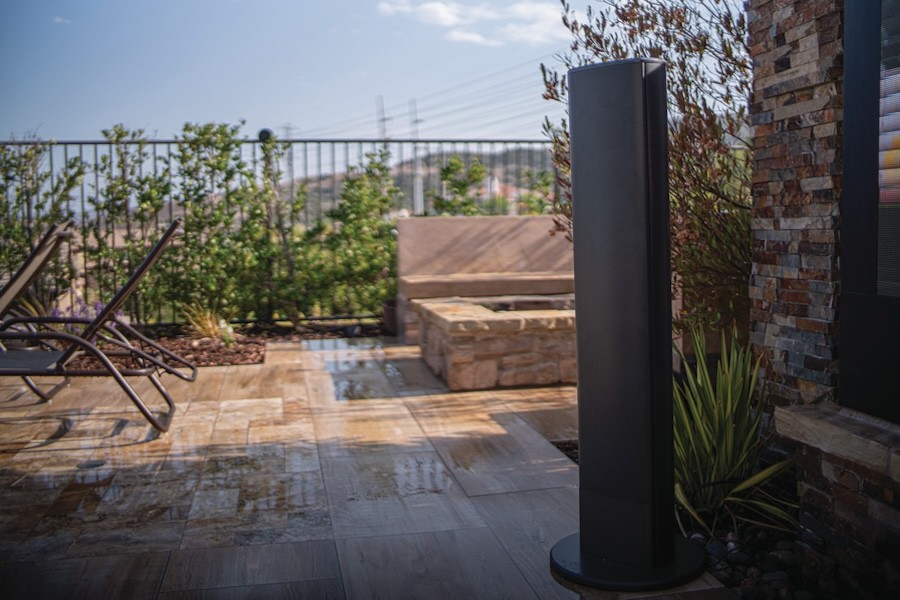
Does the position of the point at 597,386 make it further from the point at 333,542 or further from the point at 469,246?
the point at 469,246

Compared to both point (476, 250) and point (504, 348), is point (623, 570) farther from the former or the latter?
point (476, 250)

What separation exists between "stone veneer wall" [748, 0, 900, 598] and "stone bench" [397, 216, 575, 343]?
141 inches

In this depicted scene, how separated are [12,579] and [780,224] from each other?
2.56 meters

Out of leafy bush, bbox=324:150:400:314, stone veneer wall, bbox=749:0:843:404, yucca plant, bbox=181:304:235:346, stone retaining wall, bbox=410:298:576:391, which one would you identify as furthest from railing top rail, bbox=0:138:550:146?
stone veneer wall, bbox=749:0:843:404

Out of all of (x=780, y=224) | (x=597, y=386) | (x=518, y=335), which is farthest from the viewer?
(x=518, y=335)

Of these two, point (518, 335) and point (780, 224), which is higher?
point (780, 224)

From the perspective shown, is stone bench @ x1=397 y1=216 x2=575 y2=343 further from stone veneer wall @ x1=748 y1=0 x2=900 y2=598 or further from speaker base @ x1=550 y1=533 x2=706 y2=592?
speaker base @ x1=550 y1=533 x2=706 y2=592

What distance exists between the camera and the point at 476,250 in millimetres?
6668

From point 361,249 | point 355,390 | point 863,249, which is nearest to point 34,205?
point 361,249

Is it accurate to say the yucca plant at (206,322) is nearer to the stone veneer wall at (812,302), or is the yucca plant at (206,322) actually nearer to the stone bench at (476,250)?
the stone bench at (476,250)

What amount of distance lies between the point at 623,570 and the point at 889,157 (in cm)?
124

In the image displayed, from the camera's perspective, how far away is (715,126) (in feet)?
11.1

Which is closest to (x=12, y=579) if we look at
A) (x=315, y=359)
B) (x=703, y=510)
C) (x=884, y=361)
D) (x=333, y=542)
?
(x=333, y=542)

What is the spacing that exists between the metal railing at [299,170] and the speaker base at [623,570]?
203 inches
